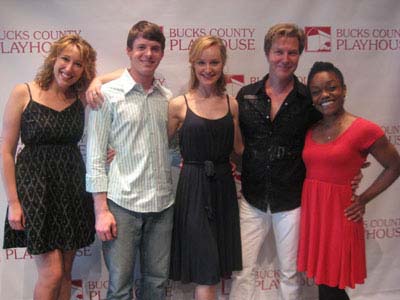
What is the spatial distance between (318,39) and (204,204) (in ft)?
4.15

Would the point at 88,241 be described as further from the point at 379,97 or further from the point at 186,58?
the point at 379,97

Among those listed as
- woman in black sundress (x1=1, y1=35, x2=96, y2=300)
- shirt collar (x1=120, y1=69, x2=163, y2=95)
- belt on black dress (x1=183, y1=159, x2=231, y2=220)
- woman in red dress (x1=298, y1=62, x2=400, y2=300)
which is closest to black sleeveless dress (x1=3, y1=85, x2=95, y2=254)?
woman in black sundress (x1=1, y1=35, x2=96, y2=300)

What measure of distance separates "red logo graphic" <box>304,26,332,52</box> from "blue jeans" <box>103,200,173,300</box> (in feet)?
4.29

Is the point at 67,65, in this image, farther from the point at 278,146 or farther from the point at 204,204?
the point at 278,146

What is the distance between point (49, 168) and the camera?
1755mm

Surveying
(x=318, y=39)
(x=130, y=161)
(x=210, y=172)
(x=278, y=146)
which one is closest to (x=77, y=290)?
(x=130, y=161)

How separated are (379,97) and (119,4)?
1653mm

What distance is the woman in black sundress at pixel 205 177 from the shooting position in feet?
5.97

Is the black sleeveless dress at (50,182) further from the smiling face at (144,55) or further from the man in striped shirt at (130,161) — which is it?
the smiling face at (144,55)

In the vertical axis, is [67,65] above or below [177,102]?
above

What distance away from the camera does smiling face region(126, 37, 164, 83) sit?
1.71 meters

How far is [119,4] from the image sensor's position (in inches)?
86.0

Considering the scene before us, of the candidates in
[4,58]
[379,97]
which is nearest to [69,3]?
[4,58]

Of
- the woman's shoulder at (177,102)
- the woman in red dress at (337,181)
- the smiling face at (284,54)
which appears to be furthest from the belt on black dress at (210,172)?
the smiling face at (284,54)
